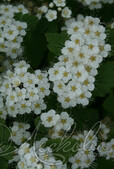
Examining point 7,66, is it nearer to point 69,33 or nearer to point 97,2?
point 69,33

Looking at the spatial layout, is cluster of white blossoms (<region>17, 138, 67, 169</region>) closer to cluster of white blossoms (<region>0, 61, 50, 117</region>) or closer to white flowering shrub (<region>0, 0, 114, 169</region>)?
white flowering shrub (<region>0, 0, 114, 169</region>)

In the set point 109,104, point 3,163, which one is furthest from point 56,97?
point 3,163

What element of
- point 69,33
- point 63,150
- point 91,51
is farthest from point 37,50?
point 63,150

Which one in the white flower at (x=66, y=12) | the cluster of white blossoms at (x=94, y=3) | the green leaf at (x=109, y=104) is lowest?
the green leaf at (x=109, y=104)

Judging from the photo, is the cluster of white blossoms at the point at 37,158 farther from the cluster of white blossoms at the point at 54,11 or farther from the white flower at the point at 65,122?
the cluster of white blossoms at the point at 54,11

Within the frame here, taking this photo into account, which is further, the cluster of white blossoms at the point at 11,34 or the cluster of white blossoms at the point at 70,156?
the cluster of white blossoms at the point at 11,34

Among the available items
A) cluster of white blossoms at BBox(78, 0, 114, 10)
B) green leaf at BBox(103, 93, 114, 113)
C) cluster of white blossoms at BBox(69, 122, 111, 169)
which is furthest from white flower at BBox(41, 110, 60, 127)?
cluster of white blossoms at BBox(78, 0, 114, 10)

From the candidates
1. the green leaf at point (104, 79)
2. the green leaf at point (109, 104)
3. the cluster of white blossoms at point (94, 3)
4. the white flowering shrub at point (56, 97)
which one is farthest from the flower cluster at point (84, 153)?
the cluster of white blossoms at point (94, 3)
